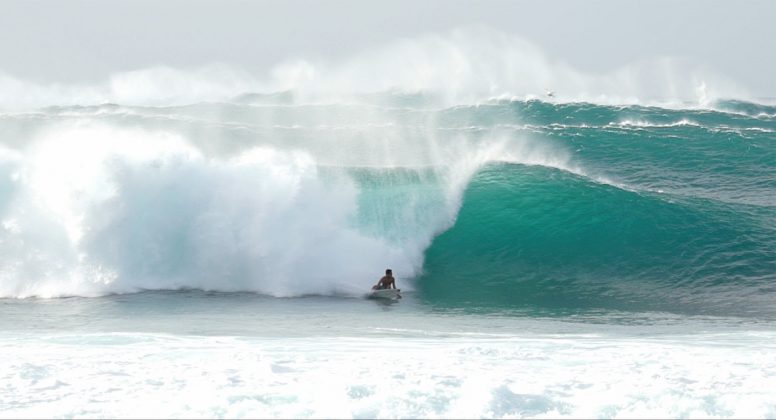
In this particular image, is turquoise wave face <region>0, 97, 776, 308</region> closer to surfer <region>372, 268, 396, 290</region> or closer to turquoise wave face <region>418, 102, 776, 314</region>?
turquoise wave face <region>418, 102, 776, 314</region>

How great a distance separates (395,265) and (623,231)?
15.1 ft

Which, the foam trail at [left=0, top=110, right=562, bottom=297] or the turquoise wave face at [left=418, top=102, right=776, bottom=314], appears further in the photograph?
the foam trail at [left=0, top=110, right=562, bottom=297]

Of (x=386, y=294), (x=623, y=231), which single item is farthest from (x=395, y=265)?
(x=623, y=231)

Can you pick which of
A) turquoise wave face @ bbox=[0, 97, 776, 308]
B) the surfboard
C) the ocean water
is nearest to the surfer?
the surfboard

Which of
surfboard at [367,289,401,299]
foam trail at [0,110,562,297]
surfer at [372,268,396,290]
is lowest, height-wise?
surfboard at [367,289,401,299]

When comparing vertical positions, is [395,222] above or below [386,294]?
above

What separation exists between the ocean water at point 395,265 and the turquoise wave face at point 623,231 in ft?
0.20

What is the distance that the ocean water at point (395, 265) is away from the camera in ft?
25.5

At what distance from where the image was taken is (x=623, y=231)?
56.5ft

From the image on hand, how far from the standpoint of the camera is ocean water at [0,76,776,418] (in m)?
7.78

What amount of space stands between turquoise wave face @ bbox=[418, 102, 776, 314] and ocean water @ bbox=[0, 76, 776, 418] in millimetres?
61

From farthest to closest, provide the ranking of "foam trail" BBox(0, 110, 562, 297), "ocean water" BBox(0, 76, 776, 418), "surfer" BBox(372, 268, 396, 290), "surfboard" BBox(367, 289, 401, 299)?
1. "foam trail" BBox(0, 110, 562, 297)
2. "surfer" BBox(372, 268, 396, 290)
3. "surfboard" BBox(367, 289, 401, 299)
4. "ocean water" BBox(0, 76, 776, 418)

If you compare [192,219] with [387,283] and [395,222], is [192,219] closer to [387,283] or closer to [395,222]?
[395,222]

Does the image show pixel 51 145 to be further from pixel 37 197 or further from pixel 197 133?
pixel 197 133
